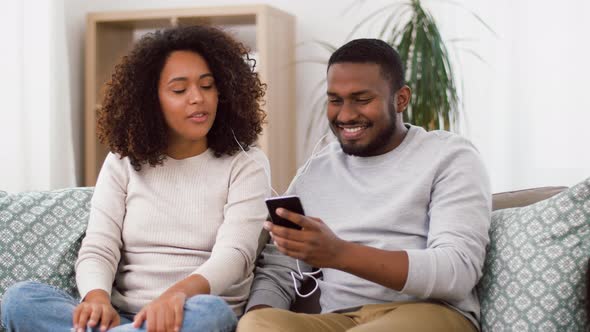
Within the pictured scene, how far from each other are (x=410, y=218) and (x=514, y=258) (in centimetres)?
24

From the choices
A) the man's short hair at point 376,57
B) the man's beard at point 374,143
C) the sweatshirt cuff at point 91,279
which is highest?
the man's short hair at point 376,57

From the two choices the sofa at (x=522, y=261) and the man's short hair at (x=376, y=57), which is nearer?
the sofa at (x=522, y=261)

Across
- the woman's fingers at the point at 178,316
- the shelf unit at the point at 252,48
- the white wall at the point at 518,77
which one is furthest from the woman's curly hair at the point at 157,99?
the white wall at the point at 518,77

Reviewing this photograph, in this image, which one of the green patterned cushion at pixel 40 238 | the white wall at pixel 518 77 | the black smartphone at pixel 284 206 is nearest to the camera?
the black smartphone at pixel 284 206

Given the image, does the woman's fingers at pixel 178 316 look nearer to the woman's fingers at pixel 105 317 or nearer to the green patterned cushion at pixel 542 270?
the woman's fingers at pixel 105 317

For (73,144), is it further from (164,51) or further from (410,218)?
(410,218)

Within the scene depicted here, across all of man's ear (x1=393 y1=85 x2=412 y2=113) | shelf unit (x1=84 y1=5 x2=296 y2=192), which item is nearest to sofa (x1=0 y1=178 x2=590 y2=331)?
man's ear (x1=393 y1=85 x2=412 y2=113)

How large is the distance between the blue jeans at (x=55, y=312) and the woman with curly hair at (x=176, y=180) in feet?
0.09

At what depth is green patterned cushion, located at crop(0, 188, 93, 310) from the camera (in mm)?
2100

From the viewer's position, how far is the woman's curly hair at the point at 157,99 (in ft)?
6.87

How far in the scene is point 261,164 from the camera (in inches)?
82.4

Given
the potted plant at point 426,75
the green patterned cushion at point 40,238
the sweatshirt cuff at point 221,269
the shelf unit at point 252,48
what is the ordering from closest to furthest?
1. the sweatshirt cuff at point 221,269
2. the green patterned cushion at point 40,238
3. the potted plant at point 426,75
4. the shelf unit at point 252,48

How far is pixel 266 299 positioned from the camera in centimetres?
198

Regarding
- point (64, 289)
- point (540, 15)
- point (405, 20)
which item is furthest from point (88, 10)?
point (64, 289)
